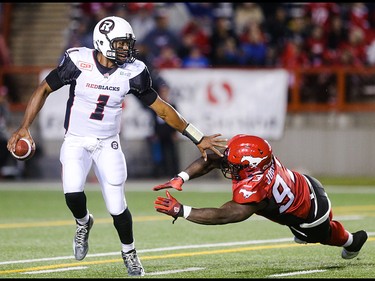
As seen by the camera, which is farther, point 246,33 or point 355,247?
point 246,33

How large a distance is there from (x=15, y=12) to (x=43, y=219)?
10.9 meters

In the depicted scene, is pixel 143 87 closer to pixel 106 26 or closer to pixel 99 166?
pixel 106 26

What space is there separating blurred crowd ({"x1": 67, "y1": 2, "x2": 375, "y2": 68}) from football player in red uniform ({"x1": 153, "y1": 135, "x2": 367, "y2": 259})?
10.1 m

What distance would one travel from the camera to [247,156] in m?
7.64

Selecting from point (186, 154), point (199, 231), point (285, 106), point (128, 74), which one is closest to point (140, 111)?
point (186, 154)

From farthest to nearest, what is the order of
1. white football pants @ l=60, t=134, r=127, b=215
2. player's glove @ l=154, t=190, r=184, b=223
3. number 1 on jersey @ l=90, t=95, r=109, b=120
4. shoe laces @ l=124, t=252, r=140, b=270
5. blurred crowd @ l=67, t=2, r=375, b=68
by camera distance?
blurred crowd @ l=67, t=2, r=375, b=68 < number 1 on jersey @ l=90, t=95, r=109, b=120 < white football pants @ l=60, t=134, r=127, b=215 < shoe laces @ l=124, t=252, r=140, b=270 < player's glove @ l=154, t=190, r=184, b=223

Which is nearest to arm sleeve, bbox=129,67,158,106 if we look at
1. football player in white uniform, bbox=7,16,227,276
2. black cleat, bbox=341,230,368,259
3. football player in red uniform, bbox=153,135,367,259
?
football player in white uniform, bbox=7,16,227,276

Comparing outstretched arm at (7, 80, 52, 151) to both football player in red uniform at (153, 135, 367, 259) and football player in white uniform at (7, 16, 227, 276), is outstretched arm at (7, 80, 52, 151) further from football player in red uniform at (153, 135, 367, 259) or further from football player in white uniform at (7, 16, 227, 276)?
football player in red uniform at (153, 135, 367, 259)

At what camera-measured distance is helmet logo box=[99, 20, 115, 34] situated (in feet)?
26.2

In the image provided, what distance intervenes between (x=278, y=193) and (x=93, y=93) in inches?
65.0

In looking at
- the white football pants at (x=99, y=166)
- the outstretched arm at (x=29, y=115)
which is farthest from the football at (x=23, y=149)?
the white football pants at (x=99, y=166)

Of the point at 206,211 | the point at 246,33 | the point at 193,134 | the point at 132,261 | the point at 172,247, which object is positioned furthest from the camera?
the point at 246,33

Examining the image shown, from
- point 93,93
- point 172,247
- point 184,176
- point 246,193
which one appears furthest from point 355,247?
Result: point 93,93

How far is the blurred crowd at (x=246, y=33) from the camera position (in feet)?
60.8
